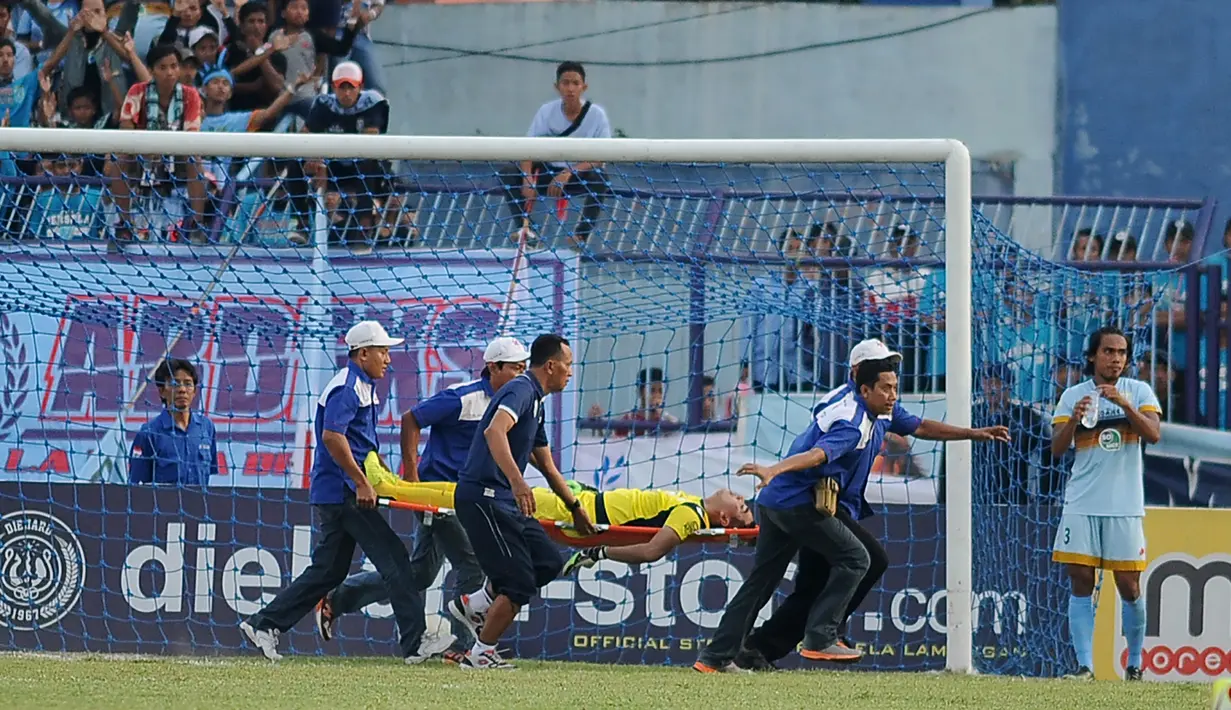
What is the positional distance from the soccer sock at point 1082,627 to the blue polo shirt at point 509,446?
3.00 meters

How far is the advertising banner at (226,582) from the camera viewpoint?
390 inches

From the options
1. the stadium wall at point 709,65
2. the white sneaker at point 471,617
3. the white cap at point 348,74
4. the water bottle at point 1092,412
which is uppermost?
the stadium wall at point 709,65

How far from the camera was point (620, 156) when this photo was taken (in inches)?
345

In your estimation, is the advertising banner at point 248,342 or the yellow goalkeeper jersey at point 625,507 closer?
the yellow goalkeeper jersey at point 625,507

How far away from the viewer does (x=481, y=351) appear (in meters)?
11.2

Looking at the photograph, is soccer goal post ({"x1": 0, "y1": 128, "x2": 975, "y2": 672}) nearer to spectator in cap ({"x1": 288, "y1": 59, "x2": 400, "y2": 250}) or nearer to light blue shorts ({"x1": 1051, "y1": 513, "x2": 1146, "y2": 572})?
spectator in cap ({"x1": 288, "y1": 59, "x2": 400, "y2": 250})

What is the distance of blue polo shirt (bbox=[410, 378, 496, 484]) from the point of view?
9.15m

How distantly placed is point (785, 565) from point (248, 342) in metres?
4.33

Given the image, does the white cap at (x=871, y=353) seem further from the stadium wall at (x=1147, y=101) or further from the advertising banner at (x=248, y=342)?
the stadium wall at (x=1147, y=101)

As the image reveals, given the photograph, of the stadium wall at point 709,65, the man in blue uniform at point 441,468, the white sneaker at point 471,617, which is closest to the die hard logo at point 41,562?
the man in blue uniform at point 441,468

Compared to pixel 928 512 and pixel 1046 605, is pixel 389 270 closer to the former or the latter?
pixel 928 512

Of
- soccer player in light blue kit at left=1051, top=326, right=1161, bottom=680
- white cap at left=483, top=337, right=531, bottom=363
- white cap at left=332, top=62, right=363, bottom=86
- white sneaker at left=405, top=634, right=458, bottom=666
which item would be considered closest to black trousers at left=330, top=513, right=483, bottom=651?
white sneaker at left=405, top=634, right=458, bottom=666

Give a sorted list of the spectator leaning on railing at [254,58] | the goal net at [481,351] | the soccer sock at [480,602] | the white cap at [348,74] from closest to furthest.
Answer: the soccer sock at [480,602]
the goal net at [481,351]
the white cap at [348,74]
the spectator leaning on railing at [254,58]

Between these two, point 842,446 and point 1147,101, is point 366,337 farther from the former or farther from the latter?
point 1147,101
